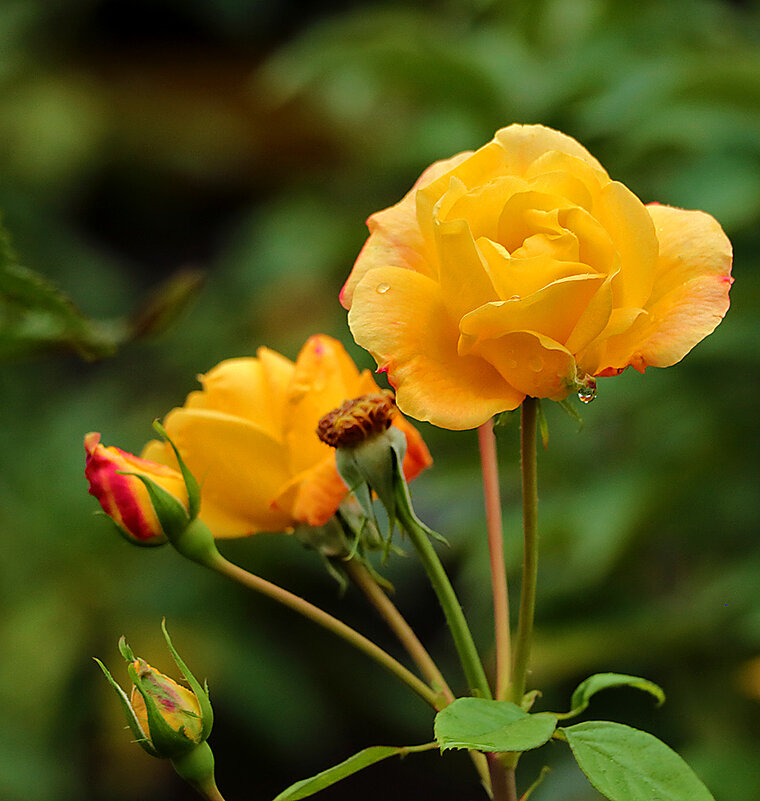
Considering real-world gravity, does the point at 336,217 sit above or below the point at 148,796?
above

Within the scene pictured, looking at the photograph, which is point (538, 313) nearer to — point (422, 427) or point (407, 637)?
point (407, 637)

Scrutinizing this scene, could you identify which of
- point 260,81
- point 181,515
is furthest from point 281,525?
point 260,81

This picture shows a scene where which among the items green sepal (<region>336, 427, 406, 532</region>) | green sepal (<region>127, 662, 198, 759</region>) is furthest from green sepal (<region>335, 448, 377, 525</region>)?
green sepal (<region>127, 662, 198, 759</region>)

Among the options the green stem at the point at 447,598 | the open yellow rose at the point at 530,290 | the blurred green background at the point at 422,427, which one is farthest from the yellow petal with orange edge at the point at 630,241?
the blurred green background at the point at 422,427

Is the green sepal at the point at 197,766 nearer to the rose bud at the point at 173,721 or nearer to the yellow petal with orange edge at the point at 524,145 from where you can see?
the rose bud at the point at 173,721

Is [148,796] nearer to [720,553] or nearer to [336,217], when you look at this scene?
[336,217]
